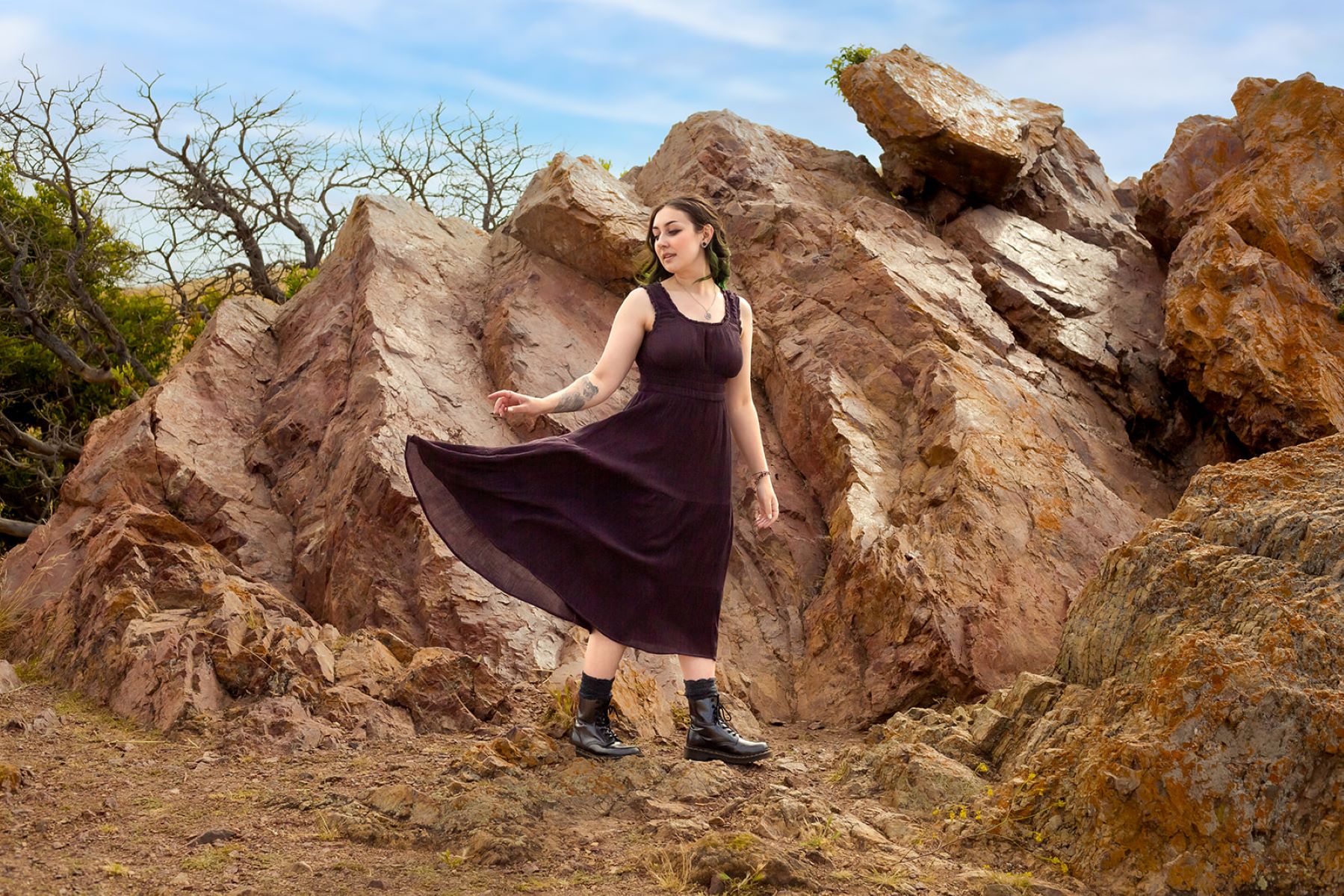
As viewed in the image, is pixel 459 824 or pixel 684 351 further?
pixel 684 351

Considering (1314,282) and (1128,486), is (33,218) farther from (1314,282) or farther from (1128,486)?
(1314,282)

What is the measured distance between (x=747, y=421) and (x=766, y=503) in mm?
439

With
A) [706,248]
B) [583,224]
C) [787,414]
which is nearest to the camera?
[706,248]

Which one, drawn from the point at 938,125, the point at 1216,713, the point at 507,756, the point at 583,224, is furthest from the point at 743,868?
the point at 938,125

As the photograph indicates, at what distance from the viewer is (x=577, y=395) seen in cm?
531

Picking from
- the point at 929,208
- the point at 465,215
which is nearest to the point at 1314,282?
the point at 929,208

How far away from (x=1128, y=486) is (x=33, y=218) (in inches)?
569

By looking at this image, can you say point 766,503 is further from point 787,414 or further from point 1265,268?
point 1265,268

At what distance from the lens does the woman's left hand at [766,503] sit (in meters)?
5.87

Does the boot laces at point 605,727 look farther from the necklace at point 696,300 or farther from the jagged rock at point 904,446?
the jagged rock at point 904,446

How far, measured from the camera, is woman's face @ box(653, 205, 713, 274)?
5.50m

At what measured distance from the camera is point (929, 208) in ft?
36.0

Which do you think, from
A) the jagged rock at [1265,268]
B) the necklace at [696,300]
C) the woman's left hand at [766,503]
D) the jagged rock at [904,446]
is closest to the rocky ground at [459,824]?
the woman's left hand at [766,503]

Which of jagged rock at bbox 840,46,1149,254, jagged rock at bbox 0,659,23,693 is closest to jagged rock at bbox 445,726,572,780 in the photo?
jagged rock at bbox 0,659,23,693
